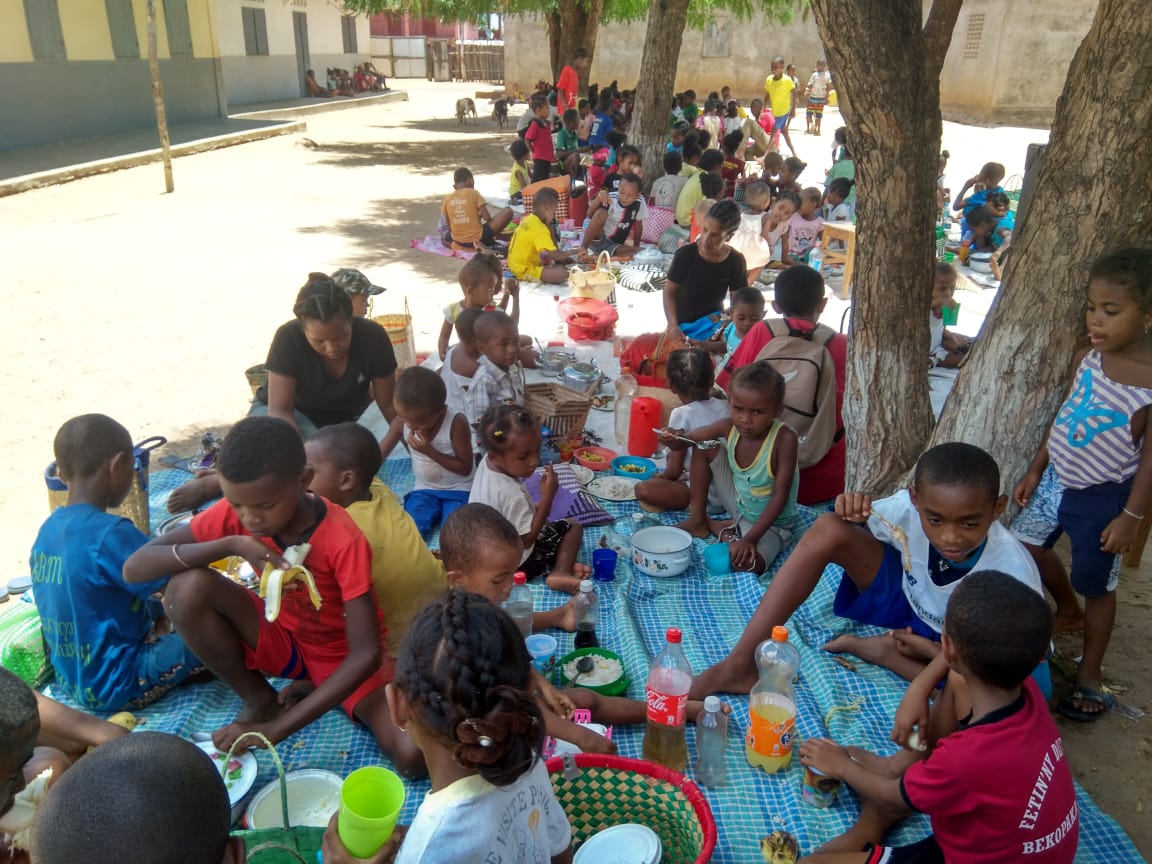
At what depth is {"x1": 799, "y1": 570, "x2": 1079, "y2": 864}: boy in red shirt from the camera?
197cm

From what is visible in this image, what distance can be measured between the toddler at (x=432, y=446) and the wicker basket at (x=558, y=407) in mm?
804

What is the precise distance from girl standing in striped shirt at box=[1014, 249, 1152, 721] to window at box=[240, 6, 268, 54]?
25.9 meters

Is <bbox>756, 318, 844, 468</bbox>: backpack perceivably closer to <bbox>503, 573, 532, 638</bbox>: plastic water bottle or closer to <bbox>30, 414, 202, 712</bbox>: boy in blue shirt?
<bbox>503, 573, 532, 638</bbox>: plastic water bottle

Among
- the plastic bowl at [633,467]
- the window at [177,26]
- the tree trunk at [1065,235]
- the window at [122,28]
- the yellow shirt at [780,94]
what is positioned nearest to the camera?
→ the tree trunk at [1065,235]

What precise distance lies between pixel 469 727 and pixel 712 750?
138 cm

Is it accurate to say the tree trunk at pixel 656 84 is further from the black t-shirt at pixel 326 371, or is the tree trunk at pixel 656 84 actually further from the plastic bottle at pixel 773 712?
the plastic bottle at pixel 773 712

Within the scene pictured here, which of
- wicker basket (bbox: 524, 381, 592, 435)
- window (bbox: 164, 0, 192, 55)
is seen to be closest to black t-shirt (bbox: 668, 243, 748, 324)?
wicker basket (bbox: 524, 381, 592, 435)

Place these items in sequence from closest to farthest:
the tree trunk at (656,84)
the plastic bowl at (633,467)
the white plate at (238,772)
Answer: the white plate at (238,772) < the plastic bowl at (633,467) < the tree trunk at (656,84)

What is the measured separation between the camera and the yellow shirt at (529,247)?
852cm

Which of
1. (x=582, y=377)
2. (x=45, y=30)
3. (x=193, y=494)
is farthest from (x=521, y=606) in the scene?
(x=45, y=30)

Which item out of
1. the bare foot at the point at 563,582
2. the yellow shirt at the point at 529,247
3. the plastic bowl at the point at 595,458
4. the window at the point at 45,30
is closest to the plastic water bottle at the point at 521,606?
the bare foot at the point at 563,582

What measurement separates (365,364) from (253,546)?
2093 mm

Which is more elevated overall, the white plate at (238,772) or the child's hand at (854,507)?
the child's hand at (854,507)

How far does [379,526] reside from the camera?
2980 millimetres
